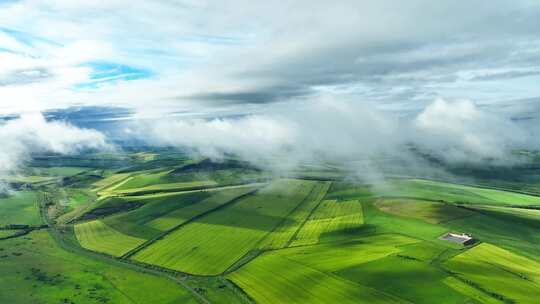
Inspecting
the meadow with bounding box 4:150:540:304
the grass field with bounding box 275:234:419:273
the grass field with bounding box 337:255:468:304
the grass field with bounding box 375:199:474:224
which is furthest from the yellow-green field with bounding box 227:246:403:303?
the grass field with bounding box 375:199:474:224

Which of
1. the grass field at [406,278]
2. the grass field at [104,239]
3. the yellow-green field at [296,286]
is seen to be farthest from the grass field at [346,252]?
the grass field at [104,239]

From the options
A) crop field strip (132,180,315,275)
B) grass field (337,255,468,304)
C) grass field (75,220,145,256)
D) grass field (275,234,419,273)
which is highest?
grass field (337,255,468,304)

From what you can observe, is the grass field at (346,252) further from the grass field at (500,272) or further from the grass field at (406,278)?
the grass field at (500,272)

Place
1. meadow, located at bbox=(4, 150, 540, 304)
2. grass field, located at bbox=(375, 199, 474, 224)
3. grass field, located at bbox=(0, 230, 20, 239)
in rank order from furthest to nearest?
1. grass field, located at bbox=(0, 230, 20, 239)
2. grass field, located at bbox=(375, 199, 474, 224)
3. meadow, located at bbox=(4, 150, 540, 304)

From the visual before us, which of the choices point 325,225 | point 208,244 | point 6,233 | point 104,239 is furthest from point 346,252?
point 6,233

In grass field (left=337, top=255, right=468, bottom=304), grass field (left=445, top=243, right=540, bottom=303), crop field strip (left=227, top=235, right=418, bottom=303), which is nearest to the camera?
grass field (left=445, top=243, right=540, bottom=303)

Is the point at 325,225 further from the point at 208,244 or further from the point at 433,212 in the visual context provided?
the point at 433,212

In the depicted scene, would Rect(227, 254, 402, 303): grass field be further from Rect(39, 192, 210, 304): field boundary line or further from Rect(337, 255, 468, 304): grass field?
Rect(39, 192, 210, 304): field boundary line
